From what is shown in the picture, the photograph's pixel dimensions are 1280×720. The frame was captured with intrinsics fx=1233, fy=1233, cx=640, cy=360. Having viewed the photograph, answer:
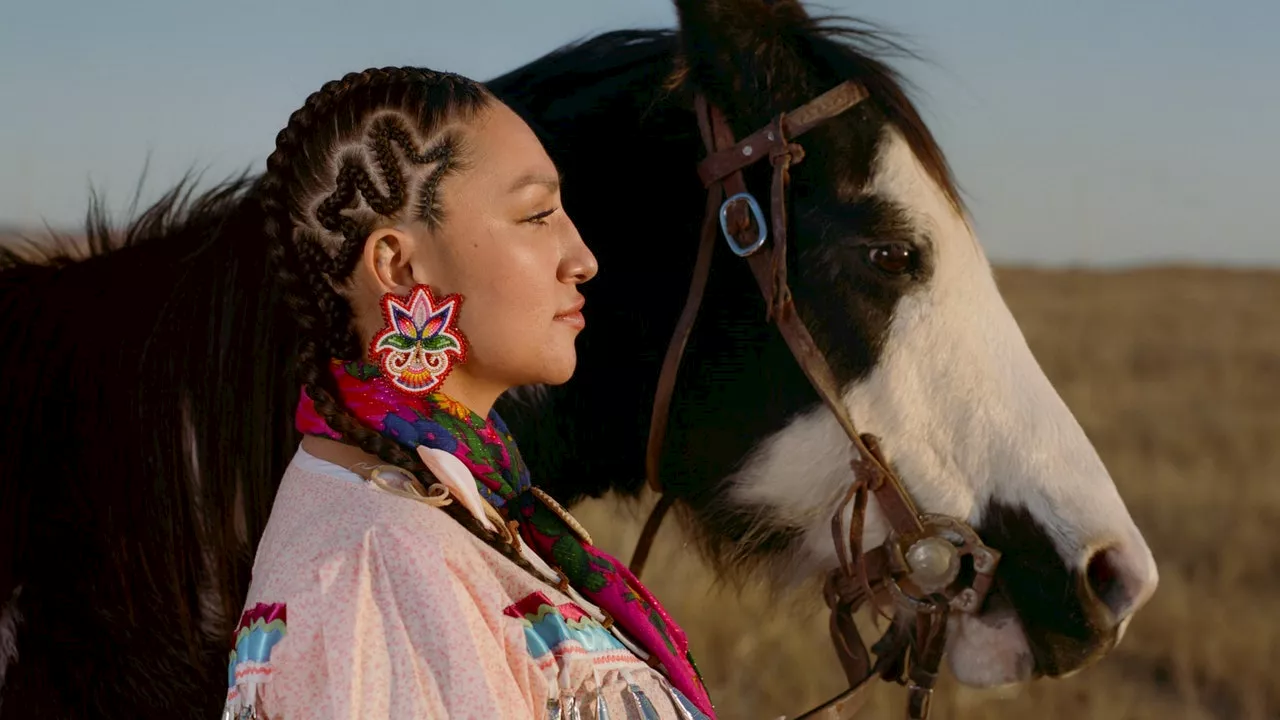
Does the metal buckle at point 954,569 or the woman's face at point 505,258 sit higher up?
the woman's face at point 505,258

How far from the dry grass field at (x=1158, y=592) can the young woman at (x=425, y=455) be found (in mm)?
1241

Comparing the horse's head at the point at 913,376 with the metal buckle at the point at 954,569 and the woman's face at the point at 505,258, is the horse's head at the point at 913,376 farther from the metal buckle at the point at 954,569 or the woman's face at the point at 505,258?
the woman's face at the point at 505,258

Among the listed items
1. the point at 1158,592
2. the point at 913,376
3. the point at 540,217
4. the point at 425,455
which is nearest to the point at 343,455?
the point at 425,455

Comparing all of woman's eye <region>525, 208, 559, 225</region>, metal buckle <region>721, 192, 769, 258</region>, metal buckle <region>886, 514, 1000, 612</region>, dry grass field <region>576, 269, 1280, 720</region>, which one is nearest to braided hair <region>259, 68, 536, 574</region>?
woman's eye <region>525, 208, 559, 225</region>

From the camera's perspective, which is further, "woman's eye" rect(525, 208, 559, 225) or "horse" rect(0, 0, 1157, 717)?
"horse" rect(0, 0, 1157, 717)

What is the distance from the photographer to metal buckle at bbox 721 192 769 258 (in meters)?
2.30

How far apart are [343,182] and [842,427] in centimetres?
114

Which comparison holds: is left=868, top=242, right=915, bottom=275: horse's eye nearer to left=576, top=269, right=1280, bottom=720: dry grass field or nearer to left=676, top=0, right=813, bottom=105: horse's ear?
left=676, top=0, right=813, bottom=105: horse's ear

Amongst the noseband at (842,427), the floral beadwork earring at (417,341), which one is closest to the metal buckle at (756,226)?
the noseband at (842,427)

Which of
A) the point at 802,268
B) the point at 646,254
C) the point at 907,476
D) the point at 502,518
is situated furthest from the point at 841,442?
the point at 502,518

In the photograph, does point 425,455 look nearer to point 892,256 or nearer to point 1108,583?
point 892,256

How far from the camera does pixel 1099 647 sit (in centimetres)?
230

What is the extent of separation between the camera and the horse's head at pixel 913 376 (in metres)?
2.24

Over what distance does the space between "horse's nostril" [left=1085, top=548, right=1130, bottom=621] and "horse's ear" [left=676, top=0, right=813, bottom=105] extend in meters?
1.06
